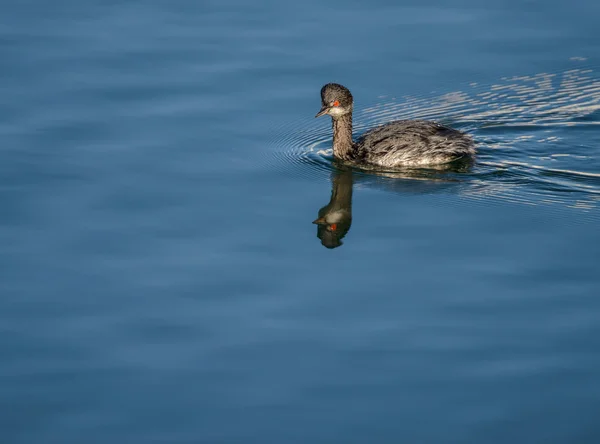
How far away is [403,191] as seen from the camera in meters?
12.9

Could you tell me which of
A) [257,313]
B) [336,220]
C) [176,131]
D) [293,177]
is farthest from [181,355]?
[176,131]

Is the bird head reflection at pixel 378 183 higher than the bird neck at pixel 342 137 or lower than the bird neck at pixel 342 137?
lower

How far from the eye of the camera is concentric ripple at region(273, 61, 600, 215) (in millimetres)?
12733

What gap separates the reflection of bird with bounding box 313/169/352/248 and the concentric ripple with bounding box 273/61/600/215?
27 centimetres

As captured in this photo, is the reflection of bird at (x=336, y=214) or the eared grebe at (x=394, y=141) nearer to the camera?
the reflection of bird at (x=336, y=214)

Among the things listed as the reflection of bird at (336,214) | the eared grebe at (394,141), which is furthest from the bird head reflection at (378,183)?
the eared grebe at (394,141)

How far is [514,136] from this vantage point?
559 inches

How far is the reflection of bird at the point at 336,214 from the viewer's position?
1160 cm

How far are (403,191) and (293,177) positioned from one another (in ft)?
4.43

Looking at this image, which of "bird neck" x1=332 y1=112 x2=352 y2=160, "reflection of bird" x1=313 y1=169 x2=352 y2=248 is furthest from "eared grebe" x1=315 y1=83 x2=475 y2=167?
"reflection of bird" x1=313 y1=169 x2=352 y2=248

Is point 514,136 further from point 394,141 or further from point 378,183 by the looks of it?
point 378,183

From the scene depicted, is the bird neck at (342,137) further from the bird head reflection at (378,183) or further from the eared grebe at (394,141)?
the bird head reflection at (378,183)

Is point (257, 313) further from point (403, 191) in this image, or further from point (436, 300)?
point (403, 191)

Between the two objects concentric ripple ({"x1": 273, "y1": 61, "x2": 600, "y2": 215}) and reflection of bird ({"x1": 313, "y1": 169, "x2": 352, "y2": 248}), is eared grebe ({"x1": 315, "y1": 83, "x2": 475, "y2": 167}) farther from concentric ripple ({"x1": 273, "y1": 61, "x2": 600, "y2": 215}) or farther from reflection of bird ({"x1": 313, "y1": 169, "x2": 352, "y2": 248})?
reflection of bird ({"x1": 313, "y1": 169, "x2": 352, "y2": 248})
